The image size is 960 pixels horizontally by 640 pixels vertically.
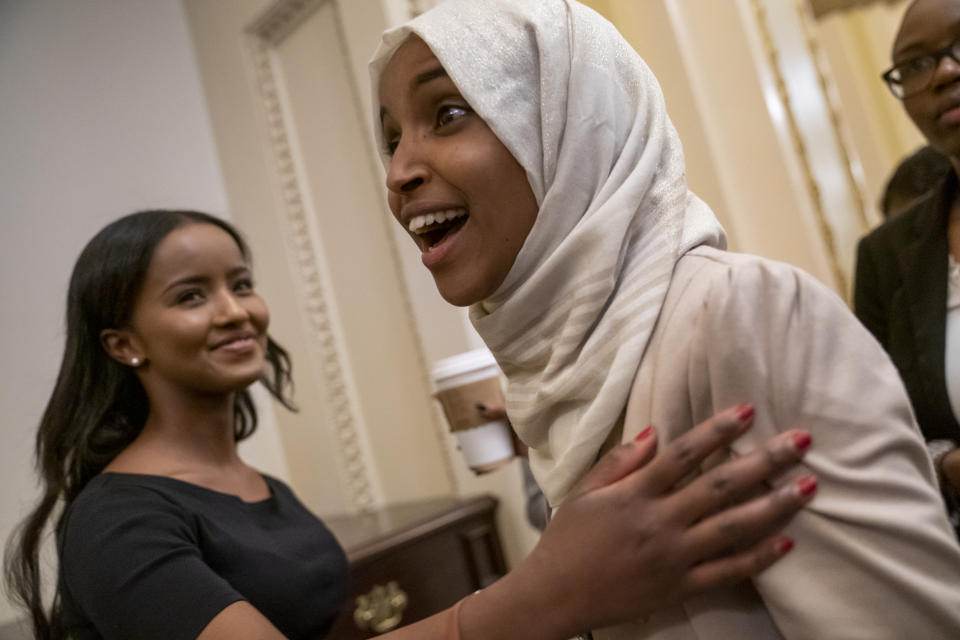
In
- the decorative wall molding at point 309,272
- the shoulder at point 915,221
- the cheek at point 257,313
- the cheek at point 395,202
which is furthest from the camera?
the decorative wall molding at point 309,272

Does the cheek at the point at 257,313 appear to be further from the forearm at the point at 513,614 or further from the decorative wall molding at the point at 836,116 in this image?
the decorative wall molding at the point at 836,116

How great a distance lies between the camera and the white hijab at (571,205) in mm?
708

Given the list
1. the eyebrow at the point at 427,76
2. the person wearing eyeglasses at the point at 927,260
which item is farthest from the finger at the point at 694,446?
the person wearing eyeglasses at the point at 927,260

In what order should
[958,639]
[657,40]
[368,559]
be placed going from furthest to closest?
1. [657,40]
2. [368,559]
3. [958,639]

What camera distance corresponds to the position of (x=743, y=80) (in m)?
2.02

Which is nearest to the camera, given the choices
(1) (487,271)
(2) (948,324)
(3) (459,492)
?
(1) (487,271)

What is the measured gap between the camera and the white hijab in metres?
0.71

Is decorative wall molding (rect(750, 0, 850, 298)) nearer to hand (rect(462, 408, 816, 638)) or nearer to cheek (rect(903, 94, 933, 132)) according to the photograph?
cheek (rect(903, 94, 933, 132))

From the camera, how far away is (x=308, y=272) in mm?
2594

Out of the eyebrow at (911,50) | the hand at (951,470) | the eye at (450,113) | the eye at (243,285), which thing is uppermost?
the eyebrow at (911,50)

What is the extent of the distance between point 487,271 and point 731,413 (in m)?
0.28

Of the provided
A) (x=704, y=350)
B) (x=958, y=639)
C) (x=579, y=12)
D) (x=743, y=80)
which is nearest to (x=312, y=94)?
(x=743, y=80)

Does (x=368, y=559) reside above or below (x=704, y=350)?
below

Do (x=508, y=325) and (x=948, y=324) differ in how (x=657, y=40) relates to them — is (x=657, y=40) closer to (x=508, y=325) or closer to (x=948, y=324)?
(x=948, y=324)
